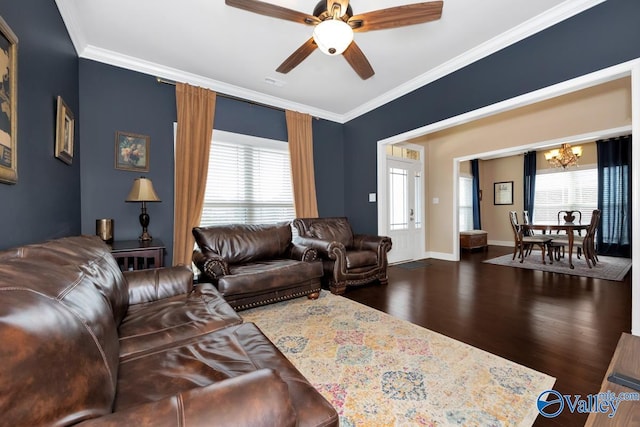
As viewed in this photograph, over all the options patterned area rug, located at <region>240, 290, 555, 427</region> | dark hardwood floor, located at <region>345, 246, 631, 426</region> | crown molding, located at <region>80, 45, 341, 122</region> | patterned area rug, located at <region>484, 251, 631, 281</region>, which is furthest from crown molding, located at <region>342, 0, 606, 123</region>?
patterned area rug, located at <region>484, 251, 631, 281</region>

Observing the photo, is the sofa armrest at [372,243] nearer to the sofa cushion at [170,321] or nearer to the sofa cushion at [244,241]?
the sofa cushion at [244,241]

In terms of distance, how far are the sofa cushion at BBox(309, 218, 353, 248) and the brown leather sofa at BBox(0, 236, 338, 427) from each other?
8.88 ft

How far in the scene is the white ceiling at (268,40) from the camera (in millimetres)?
2438

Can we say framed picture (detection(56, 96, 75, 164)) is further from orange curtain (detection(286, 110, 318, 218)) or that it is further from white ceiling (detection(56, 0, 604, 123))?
orange curtain (detection(286, 110, 318, 218))

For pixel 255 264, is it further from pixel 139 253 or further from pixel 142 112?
pixel 142 112

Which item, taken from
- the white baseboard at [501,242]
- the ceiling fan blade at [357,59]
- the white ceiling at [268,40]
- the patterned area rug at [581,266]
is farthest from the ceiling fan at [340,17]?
the white baseboard at [501,242]

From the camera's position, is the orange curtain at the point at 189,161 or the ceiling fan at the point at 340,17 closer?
the ceiling fan at the point at 340,17

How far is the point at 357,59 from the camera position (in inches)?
99.0

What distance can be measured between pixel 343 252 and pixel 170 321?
224cm

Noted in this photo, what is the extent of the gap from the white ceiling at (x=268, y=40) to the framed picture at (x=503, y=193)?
5.54 metres

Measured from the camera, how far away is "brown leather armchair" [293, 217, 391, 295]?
336 centimetres

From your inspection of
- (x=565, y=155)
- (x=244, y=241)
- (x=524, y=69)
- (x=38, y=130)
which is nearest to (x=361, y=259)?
(x=244, y=241)

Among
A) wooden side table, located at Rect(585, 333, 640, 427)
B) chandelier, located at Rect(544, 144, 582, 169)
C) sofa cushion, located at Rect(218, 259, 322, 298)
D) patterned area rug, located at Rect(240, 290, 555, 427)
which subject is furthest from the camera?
chandelier, located at Rect(544, 144, 582, 169)

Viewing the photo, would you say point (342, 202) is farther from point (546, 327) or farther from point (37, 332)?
point (37, 332)
